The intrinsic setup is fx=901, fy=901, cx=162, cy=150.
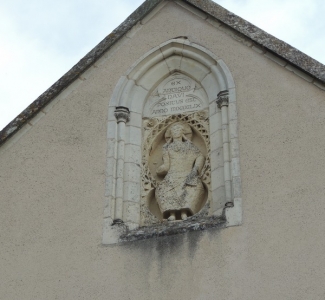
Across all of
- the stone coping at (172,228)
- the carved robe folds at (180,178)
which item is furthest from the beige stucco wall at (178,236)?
the carved robe folds at (180,178)

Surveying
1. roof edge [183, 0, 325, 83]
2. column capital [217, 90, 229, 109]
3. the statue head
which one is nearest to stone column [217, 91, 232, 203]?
column capital [217, 90, 229, 109]

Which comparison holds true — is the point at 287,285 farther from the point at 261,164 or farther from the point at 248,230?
the point at 261,164

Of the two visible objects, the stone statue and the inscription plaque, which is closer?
the stone statue

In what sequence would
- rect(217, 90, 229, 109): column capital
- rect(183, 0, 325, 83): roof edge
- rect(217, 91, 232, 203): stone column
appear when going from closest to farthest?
rect(217, 91, 232, 203): stone column → rect(183, 0, 325, 83): roof edge → rect(217, 90, 229, 109): column capital

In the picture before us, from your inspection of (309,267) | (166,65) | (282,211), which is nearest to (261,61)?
(166,65)

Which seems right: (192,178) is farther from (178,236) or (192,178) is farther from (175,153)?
(178,236)

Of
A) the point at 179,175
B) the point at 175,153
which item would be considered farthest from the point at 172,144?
the point at 179,175

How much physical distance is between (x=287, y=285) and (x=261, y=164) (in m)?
1.39

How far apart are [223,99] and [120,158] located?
1310 mm

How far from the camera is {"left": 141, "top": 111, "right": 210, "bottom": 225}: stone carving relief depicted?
31.8 feet

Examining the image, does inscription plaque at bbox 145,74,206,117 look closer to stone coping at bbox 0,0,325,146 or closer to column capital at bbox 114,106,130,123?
column capital at bbox 114,106,130,123

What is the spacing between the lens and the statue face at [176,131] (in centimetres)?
1021

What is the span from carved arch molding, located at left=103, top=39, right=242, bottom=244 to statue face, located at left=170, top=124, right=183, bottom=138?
0.01 m

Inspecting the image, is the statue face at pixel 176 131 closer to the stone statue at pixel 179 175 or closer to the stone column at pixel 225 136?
the stone statue at pixel 179 175
